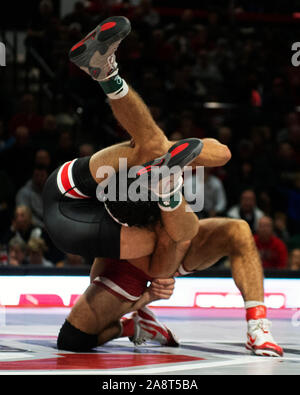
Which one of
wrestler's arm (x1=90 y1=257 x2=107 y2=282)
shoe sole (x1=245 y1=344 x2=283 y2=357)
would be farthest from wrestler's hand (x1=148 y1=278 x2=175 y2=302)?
shoe sole (x1=245 y1=344 x2=283 y2=357)

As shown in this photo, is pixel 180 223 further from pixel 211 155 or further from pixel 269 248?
pixel 269 248

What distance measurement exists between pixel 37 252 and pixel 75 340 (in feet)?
9.53

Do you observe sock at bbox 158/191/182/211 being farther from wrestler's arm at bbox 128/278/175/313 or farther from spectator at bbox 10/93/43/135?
spectator at bbox 10/93/43/135

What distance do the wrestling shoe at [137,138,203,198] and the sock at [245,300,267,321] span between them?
728 mm

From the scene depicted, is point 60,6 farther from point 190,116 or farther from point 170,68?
point 190,116

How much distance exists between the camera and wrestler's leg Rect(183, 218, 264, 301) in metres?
3.78

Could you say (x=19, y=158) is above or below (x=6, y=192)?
above

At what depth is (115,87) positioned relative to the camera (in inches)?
143

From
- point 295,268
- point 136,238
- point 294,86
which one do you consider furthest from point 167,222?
point 294,86

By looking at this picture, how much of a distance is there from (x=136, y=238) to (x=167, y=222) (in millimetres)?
183

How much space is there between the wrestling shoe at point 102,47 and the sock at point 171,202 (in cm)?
65

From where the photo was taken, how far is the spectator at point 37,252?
656 centimetres

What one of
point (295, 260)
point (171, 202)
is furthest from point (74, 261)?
point (171, 202)

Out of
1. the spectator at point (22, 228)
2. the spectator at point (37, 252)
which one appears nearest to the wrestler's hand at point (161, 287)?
the spectator at point (37, 252)
